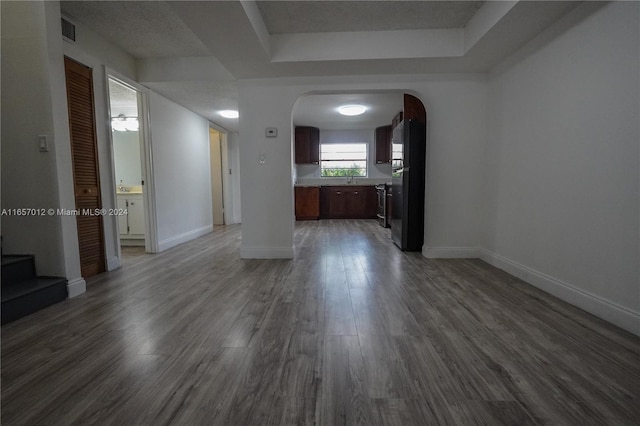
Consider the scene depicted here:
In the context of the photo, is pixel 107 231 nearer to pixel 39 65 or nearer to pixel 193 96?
pixel 39 65

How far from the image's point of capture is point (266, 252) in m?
3.45

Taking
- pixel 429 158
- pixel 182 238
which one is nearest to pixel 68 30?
pixel 182 238

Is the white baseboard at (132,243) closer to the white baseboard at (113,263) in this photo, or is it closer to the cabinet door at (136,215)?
the cabinet door at (136,215)

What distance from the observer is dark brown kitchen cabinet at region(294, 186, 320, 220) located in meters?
6.90

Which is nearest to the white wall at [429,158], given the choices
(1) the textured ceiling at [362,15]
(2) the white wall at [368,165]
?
(1) the textured ceiling at [362,15]

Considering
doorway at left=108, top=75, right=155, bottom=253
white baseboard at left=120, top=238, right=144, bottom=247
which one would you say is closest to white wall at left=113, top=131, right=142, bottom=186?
doorway at left=108, top=75, right=155, bottom=253

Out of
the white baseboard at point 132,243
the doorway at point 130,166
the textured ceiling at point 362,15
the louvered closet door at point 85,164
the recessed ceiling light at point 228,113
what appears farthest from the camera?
the recessed ceiling light at point 228,113

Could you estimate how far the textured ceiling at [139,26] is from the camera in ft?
7.91

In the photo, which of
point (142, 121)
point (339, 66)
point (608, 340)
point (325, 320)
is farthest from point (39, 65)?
point (608, 340)

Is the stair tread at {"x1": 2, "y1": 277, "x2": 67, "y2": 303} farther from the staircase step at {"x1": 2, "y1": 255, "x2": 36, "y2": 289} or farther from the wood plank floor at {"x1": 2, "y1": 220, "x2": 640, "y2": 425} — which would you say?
the wood plank floor at {"x1": 2, "y1": 220, "x2": 640, "y2": 425}

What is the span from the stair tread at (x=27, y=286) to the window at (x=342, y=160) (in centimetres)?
618

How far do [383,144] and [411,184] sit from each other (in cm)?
373

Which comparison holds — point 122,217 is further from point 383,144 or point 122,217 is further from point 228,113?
point 383,144

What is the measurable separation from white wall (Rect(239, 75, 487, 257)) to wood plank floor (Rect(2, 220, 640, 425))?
0.97m
